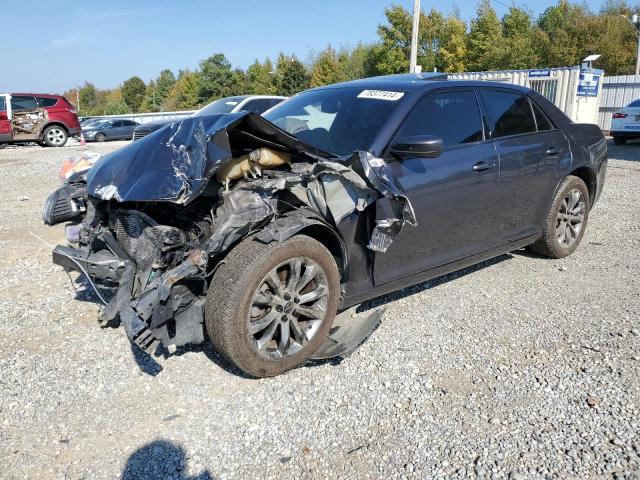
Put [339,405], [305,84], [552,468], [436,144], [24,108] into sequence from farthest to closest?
[305,84] < [24,108] < [436,144] < [339,405] < [552,468]

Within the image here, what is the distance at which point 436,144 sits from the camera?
11.2ft

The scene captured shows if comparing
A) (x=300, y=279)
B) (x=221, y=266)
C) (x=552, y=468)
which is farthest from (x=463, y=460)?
(x=221, y=266)

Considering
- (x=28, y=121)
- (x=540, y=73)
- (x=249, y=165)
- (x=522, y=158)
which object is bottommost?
(x=28, y=121)

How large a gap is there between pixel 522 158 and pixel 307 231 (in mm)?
2219

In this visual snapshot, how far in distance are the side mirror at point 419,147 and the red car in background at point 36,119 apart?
55.2 ft

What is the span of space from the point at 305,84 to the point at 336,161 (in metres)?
54.2

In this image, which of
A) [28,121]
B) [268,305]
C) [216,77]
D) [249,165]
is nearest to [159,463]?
[268,305]

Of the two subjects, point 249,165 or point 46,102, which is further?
point 46,102

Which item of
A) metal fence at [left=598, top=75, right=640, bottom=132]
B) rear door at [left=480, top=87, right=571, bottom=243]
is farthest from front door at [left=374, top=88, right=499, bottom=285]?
metal fence at [left=598, top=75, right=640, bottom=132]

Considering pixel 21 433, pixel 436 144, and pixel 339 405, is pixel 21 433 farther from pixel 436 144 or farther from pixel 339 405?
pixel 436 144

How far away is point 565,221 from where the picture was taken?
523cm

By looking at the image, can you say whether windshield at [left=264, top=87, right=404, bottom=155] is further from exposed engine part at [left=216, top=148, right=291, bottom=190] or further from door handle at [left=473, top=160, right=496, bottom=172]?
door handle at [left=473, top=160, right=496, bottom=172]

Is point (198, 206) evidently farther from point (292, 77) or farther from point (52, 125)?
point (292, 77)

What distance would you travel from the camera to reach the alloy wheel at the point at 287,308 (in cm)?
306
